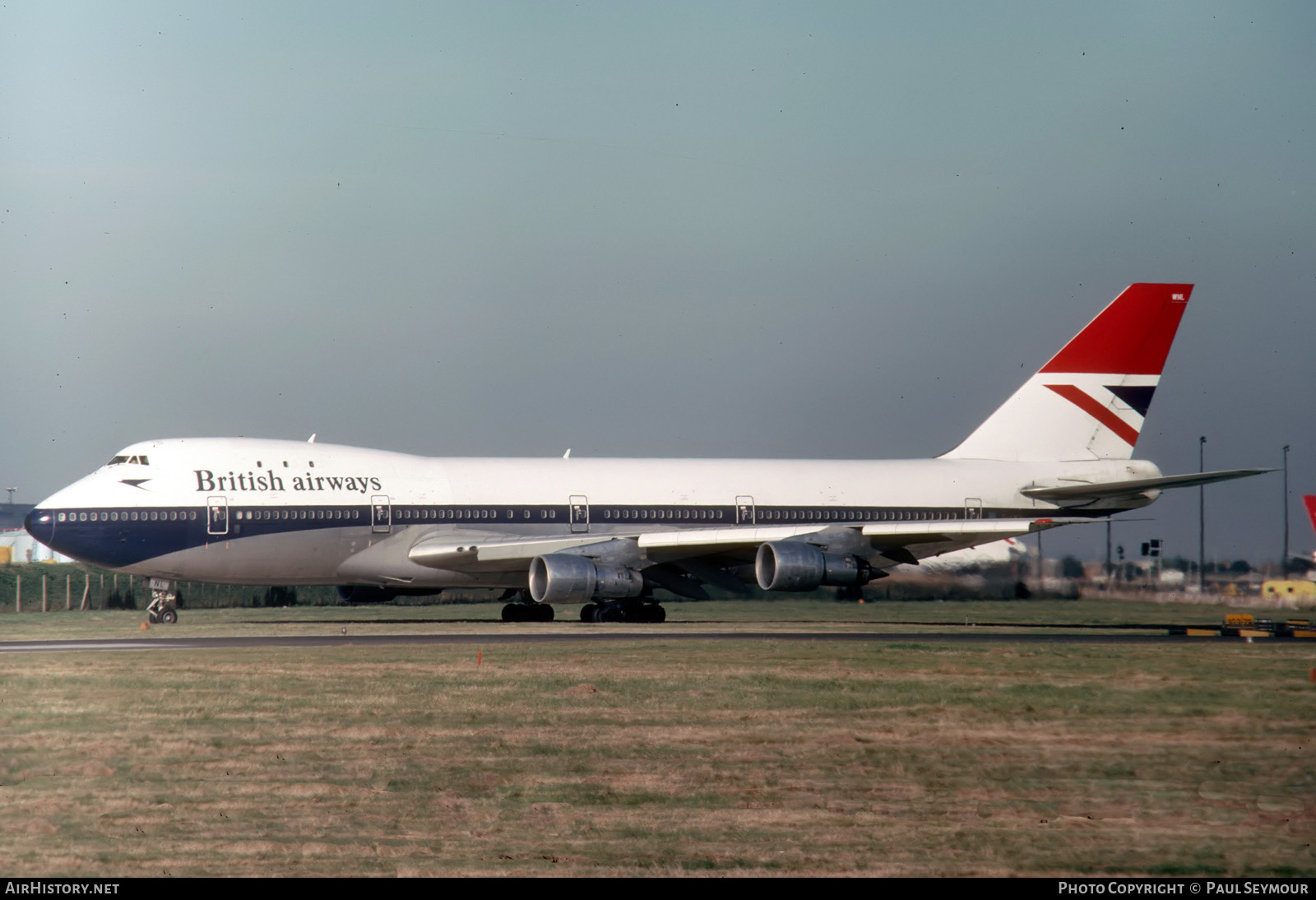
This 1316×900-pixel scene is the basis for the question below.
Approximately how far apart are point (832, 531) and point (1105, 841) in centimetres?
2283

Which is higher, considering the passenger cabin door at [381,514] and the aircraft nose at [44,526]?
the passenger cabin door at [381,514]

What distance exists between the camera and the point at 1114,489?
3712 cm

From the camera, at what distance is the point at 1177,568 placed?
37156 millimetres

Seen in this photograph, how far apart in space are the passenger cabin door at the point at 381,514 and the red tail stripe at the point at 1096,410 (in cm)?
1935

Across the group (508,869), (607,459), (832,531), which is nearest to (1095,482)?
(832,531)

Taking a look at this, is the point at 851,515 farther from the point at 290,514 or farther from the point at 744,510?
the point at 290,514

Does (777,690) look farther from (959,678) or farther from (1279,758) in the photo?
(1279,758)

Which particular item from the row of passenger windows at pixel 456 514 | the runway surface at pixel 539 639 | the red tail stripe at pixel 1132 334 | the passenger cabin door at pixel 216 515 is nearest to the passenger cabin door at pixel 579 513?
the row of passenger windows at pixel 456 514

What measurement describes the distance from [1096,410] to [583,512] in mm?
15552

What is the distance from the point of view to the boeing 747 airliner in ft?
103

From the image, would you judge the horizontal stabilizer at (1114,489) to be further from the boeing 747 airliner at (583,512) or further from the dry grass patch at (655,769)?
the dry grass patch at (655,769)

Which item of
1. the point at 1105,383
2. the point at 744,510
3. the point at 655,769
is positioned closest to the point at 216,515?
the point at 744,510

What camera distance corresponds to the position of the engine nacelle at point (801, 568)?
104ft

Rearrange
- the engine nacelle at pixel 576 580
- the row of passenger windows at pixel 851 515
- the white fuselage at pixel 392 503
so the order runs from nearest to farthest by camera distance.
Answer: the engine nacelle at pixel 576 580, the white fuselage at pixel 392 503, the row of passenger windows at pixel 851 515
